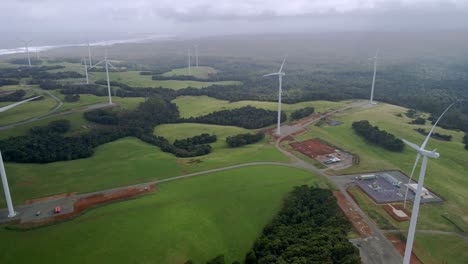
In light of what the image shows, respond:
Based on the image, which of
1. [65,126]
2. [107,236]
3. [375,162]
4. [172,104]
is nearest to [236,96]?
[172,104]

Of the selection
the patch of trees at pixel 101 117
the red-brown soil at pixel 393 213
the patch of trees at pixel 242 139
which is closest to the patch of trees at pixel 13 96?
the patch of trees at pixel 101 117

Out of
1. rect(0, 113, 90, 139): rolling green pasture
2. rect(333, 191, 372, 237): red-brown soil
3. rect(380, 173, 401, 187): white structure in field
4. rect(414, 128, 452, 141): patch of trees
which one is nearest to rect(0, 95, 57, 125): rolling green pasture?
rect(0, 113, 90, 139): rolling green pasture

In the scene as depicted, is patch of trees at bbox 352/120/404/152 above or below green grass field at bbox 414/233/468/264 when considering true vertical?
above

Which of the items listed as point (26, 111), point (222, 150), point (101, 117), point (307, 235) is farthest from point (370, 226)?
point (26, 111)

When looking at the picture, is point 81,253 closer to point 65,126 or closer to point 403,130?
point 65,126

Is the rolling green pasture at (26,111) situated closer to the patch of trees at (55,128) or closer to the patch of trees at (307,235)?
the patch of trees at (55,128)

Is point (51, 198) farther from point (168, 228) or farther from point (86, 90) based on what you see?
point (86, 90)

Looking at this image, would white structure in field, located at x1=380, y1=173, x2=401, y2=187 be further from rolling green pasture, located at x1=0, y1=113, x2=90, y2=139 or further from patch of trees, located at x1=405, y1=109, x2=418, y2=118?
rolling green pasture, located at x1=0, y1=113, x2=90, y2=139
